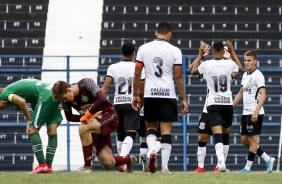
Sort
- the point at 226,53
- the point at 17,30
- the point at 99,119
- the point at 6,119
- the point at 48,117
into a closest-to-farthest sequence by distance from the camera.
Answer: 1. the point at 99,119
2. the point at 48,117
3. the point at 226,53
4. the point at 6,119
5. the point at 17,30

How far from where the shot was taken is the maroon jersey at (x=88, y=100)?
13539 millimetres

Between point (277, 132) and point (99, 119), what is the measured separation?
886cm

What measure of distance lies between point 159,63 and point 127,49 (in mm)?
2166

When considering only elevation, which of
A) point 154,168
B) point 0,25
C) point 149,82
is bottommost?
point 154,168

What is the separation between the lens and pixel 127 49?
16.2 m

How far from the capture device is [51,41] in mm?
26234

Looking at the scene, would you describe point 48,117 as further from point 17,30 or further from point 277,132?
point 17,30

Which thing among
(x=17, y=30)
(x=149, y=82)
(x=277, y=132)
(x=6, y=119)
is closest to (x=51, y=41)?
(x=17, y=30)

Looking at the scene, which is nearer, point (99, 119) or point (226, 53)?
point (99, 119)

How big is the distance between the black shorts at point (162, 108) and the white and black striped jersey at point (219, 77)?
214cm

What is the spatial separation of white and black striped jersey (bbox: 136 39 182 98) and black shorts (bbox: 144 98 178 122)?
0.22ft

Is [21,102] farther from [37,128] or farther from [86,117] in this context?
[86,117]

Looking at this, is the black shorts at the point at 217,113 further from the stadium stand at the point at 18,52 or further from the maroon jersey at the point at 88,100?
the stadium stand at the point at 18,52

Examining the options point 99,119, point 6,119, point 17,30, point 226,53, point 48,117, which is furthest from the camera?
point 17,30
